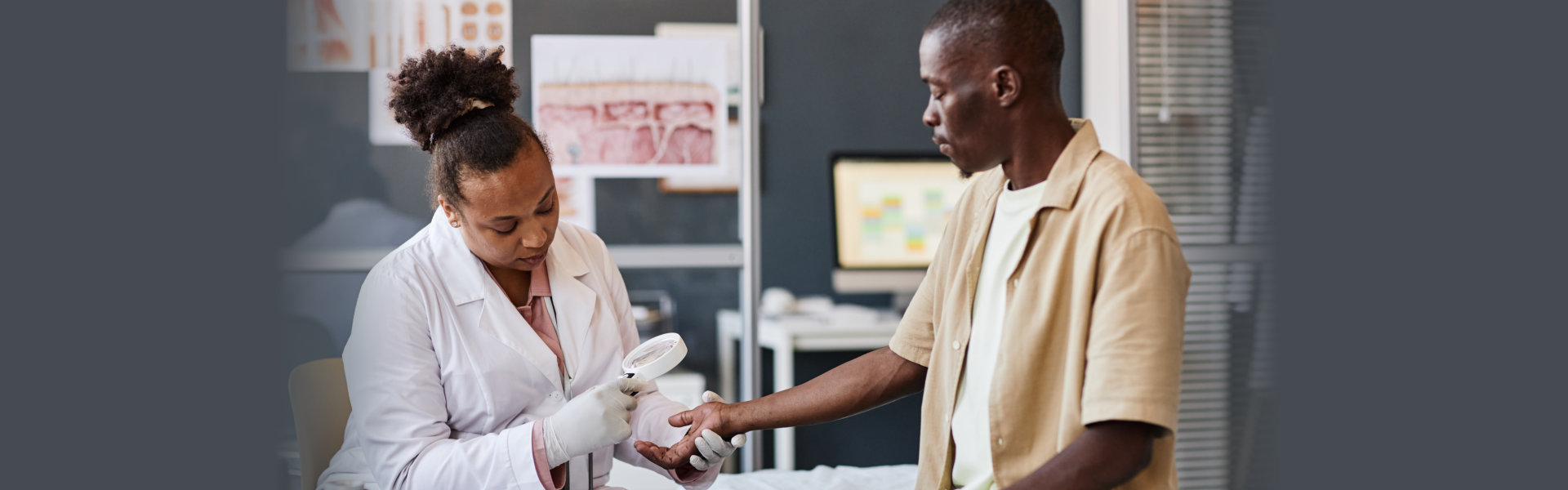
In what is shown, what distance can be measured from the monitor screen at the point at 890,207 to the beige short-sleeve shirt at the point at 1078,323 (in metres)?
1.98

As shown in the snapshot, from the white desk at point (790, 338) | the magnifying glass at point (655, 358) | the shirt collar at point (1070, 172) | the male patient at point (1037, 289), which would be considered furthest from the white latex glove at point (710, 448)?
the white desk at point (790, 338)

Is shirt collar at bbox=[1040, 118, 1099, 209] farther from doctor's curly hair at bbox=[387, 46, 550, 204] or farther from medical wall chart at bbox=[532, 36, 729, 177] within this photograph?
medical wall chart at bbox=[532, 36, 729, 177]

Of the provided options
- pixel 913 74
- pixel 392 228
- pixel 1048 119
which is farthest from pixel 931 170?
pixel 1048 119

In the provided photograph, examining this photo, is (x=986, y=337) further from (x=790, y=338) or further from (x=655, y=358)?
(x=790, y=338)

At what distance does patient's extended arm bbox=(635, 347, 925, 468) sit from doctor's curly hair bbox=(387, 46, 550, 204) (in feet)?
1.46

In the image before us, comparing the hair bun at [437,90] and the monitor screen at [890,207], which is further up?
the hair bun at [437,90]

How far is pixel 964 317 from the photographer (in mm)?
1232

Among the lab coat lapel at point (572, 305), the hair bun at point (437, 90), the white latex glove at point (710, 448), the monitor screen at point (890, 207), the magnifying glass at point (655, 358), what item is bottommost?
the white latex glove at point (710, 448)

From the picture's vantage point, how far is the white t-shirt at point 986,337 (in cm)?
118

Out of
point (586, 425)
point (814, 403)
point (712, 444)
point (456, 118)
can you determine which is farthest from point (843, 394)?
point (456, 118)

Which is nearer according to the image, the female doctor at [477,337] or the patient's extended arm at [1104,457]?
the patient's extended arm at [1104,457]

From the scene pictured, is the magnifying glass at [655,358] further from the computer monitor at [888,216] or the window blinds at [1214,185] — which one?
the computer monitor at [888,216]

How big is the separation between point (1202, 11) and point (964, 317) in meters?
1.82

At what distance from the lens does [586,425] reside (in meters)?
1.30
